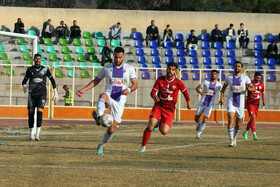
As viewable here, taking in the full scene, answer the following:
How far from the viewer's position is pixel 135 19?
38.5 meters

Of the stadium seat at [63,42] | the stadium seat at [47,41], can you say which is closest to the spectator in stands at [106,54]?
the stadium seat at [63,42]

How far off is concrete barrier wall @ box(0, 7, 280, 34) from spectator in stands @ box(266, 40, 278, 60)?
4038 millimetres

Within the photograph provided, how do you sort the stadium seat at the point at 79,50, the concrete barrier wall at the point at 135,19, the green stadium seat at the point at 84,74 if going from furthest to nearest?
the concrete barrier wall at the point at 135,19 → the stadium seat at the point at 79,50 → the green stadium seat at the point at 84,74

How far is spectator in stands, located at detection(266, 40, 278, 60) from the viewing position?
34.9 metres

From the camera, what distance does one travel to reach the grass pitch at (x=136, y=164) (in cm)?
913

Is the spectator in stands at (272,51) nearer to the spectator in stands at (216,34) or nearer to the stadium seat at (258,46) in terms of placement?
the stadium seat at (258,46)

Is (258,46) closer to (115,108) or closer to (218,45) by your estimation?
(218,45)

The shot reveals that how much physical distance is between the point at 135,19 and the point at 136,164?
91.5 ft

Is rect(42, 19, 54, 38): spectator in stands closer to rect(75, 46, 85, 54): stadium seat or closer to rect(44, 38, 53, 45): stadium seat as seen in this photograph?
rect(44, 38, 53, 45): stadium seat

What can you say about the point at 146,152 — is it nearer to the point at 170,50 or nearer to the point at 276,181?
the point at 276,181

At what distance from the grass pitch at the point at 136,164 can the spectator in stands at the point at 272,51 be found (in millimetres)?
18731

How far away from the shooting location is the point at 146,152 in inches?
539

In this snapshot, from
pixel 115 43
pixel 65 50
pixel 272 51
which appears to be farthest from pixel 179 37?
pixel 65 50

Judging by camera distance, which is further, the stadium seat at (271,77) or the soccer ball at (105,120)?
the stadium seat at (271,77)
